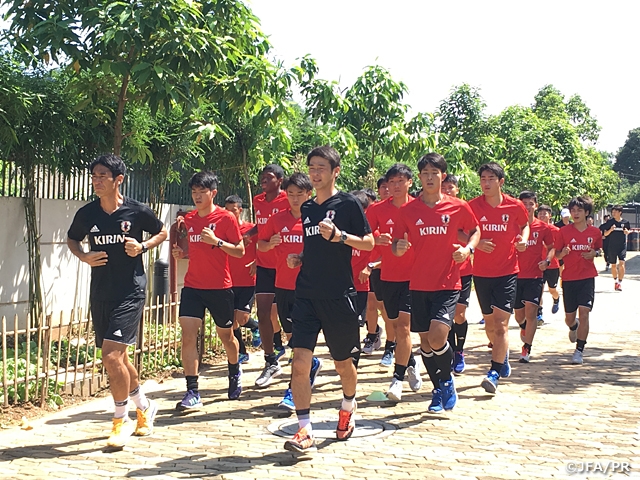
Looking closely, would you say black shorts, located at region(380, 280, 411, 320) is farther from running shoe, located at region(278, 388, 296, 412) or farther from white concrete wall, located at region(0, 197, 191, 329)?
white concrete wall, located at region(0, 197, 191, 329)

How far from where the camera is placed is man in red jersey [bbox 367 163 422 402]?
26.3 ft

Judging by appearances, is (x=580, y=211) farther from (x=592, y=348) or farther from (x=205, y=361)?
(x=205, y=361)

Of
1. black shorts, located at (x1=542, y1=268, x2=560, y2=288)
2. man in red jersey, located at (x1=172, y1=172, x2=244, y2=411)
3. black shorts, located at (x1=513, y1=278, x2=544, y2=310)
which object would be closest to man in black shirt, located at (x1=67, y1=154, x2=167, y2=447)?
man in red jersey, located at (x1=172, y1=172, x2=244, y2=411)

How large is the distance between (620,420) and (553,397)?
1077mm

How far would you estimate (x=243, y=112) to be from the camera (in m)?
9.63

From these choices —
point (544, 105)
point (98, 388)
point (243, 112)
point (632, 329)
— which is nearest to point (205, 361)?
point (98, 388)

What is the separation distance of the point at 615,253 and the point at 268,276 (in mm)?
15501

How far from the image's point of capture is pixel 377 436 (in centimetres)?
650

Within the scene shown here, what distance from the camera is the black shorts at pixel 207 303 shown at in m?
7.61

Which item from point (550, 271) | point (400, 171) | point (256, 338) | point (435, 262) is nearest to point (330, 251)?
point (435, 262)

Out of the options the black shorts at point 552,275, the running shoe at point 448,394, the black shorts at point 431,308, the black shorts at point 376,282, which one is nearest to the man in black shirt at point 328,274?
the black shorts at point 431,308

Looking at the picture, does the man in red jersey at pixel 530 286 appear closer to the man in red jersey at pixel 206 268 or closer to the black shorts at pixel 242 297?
the black shorts at pixel 242 297

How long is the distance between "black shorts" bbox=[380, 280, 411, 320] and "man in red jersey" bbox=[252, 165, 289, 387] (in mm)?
1236

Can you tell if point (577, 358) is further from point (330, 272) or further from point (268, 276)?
point (330, 272)
